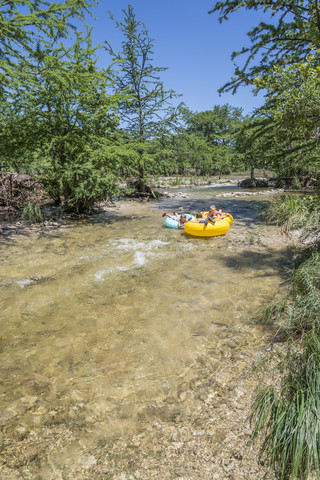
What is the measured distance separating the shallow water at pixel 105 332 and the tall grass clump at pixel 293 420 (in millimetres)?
889

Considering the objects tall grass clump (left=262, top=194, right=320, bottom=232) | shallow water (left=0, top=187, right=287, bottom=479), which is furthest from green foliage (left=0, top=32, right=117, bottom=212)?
tall grass clump (left=262, top=194, right=320, bottom=232)

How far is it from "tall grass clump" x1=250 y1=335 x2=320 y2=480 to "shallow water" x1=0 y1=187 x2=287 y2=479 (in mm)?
889

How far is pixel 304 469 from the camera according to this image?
1.74m

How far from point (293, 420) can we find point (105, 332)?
108 inches

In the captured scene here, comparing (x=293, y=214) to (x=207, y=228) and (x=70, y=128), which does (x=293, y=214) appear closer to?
(x=207, y=228)

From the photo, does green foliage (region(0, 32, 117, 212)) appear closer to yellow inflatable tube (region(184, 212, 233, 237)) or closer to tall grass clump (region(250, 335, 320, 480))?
yellow inflatable tube (region(184, 212, 233, 237))

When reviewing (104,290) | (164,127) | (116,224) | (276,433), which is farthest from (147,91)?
(276,433)

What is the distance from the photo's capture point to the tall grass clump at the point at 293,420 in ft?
5.71

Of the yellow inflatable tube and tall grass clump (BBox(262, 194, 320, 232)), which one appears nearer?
tall grass clump (BBox(262, 194, 320, 232))

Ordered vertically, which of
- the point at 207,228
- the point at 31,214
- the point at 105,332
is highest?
the point at 31,214

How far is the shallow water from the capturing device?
2416 mm

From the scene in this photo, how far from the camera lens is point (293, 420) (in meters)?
1.92

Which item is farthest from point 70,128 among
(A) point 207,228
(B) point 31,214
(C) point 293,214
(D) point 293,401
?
(D) point 293,401

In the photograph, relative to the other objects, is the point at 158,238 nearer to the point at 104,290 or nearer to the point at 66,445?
the point at 104,290
